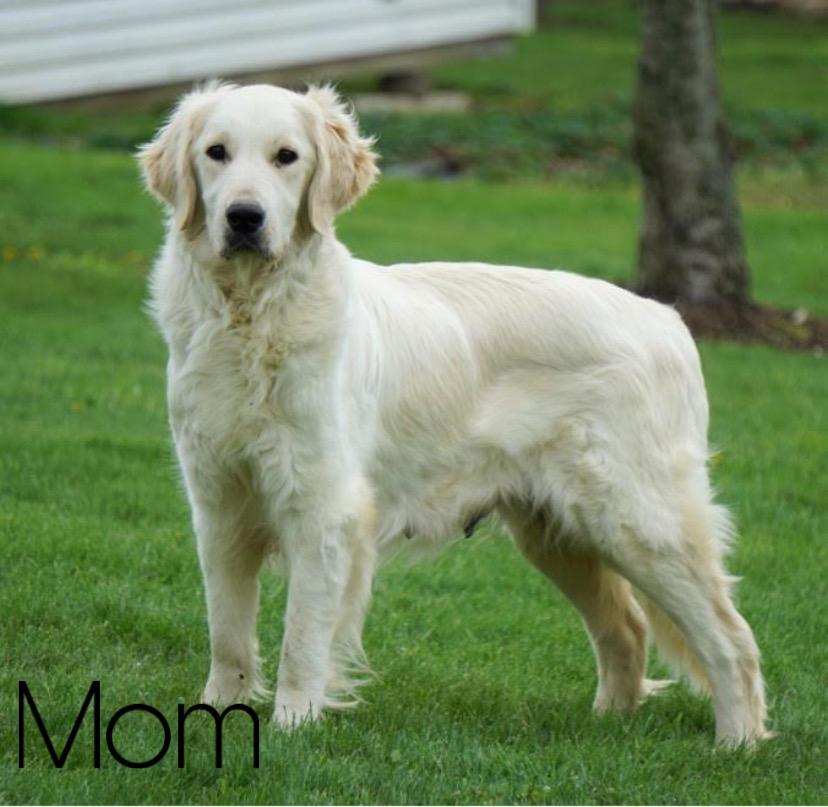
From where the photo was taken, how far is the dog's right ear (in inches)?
210

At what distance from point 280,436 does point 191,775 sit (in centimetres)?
103

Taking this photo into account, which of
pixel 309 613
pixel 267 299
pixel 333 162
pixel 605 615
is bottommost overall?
pixel 605 615

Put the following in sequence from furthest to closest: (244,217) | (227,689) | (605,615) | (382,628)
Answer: (382,628), (605,615), (227,689), (244,217)

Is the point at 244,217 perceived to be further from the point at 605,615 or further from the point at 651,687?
the point at 651,687

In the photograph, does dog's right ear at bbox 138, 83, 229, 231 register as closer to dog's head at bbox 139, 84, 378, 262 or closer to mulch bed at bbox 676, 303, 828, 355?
dog's head at bbox 139, 84, 378, 262

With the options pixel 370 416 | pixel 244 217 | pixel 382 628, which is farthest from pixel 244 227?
pixel 382 628

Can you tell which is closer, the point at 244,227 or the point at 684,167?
A: the point at 244,227

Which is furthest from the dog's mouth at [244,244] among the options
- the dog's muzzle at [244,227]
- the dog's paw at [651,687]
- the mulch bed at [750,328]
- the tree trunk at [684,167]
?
the tree trunk at [684,167]

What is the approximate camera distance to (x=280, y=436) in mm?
5223

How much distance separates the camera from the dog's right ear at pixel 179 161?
5.32 metres

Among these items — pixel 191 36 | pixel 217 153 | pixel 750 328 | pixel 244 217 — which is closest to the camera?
pixel 244 217

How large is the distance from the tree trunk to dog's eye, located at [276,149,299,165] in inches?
287

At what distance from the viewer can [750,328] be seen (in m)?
12.4

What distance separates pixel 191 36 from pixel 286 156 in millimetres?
18097
